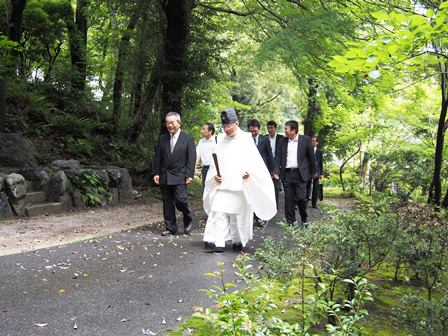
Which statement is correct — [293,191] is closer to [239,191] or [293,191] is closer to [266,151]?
[266,151]

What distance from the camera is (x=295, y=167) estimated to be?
8.98 metres

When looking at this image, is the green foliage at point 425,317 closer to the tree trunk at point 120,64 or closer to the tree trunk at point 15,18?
the tree trunk at point 120,64

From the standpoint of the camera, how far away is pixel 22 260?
20.1 ft

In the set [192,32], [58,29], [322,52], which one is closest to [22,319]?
[322,52]

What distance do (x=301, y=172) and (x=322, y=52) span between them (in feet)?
8.57

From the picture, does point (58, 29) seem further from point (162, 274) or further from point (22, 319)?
point (22, 319)

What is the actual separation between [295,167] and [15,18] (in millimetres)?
11167

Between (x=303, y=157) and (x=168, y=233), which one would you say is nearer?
(x=168, y=233)

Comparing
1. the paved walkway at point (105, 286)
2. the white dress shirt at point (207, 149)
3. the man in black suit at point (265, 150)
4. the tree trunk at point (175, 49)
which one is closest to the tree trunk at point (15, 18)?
the tree trunk at point (175, 49)

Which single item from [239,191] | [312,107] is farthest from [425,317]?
[312,107]

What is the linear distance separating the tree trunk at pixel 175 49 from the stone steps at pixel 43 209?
16.8ft

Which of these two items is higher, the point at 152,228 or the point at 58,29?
the point at 58,29

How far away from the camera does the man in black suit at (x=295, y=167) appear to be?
8.91m

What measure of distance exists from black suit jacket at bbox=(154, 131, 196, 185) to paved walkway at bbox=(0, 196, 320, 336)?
1.26m
